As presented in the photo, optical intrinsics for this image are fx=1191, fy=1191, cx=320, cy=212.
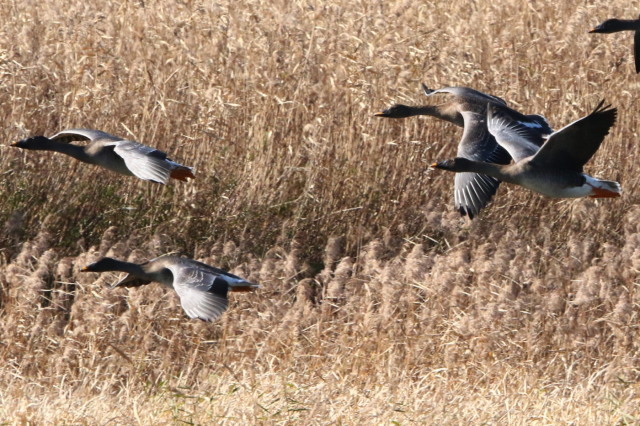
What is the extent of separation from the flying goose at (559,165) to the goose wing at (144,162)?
4.45 feet

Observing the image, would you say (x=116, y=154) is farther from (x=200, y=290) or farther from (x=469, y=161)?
(x=469, y=161)

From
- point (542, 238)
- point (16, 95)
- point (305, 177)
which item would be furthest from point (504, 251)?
point (16, 95)

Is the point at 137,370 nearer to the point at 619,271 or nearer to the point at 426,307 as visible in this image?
the point at 426,307

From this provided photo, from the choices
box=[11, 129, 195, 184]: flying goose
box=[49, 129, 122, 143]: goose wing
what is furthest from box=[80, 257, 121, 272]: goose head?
box=[49, 129, 122, 143]: goose wing

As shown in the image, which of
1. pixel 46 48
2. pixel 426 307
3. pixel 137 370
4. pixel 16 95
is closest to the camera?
pixel 137 370

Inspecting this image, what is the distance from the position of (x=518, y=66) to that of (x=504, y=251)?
1.99 meters

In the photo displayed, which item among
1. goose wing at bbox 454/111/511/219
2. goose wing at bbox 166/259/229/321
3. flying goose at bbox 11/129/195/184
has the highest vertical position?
goose wing at bbox 454/111/511/219

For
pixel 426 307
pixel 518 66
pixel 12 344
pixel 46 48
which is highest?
pixel 518 66

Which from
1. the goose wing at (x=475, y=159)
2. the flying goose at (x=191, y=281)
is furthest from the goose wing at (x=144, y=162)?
the goose wing at (x=475, y=159)

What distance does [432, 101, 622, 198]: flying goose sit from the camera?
5.79 meters

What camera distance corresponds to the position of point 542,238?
7.16 metres

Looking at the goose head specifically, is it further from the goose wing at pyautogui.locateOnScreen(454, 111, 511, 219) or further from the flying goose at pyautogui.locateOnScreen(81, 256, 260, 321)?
the goose wing at pyautogui.locateOnScreen(454, 111, 511, 219)

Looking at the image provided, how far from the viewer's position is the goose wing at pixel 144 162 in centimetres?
550

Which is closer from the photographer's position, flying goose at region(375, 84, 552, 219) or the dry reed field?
the dry reed field
